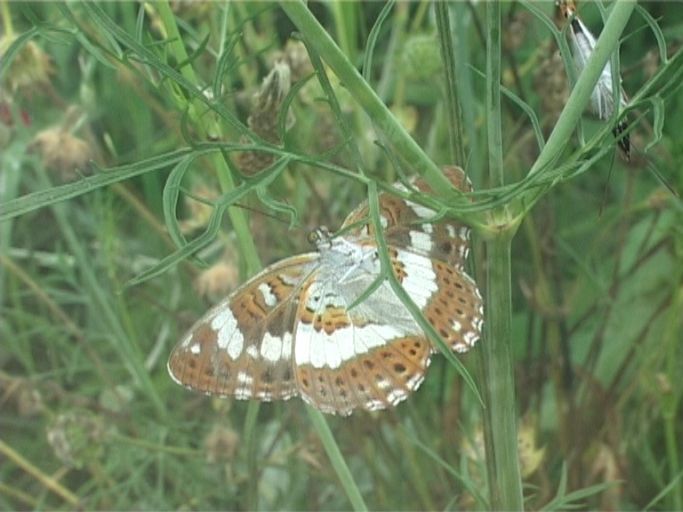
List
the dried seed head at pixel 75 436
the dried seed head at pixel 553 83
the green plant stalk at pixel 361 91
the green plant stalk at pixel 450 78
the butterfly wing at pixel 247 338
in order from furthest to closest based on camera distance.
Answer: the dried seed head at pixel 75 436 → the dried seed head at pixel 553 83 → the butterfly wing at pixel 247 338 → the green plant stalk at pixel 450 78 → the green plant stalk at pixel 361 91

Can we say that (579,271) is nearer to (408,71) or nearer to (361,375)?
(408,71)

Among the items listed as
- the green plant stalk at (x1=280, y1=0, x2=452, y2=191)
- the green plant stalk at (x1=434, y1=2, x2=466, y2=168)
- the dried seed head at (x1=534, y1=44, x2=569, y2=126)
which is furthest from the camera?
the dried seed head at (x1=534, y1=44, x2=569, y2=126)

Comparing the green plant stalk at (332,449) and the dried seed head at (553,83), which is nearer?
the green plant stalk at (332,449)

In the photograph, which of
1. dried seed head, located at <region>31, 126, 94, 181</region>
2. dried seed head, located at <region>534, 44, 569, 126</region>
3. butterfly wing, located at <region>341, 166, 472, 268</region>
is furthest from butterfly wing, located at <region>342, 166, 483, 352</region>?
dried seed head, located at <region>31, 126, 94, 181</region>

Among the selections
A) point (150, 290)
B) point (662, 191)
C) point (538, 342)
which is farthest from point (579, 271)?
point (150, 290)

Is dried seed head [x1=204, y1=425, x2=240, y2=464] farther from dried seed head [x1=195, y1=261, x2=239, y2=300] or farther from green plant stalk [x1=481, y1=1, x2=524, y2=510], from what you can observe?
green plant stalk [x1=481, y1=1, x2=524, y2=510]

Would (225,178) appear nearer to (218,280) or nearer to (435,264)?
(435,264)

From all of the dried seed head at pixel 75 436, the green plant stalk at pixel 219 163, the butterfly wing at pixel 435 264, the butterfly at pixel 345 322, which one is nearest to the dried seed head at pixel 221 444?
the dried seed head at pixel 75 436

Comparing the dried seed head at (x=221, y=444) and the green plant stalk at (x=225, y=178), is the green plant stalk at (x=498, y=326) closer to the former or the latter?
the green plant stalk at (x=225, y=178)
